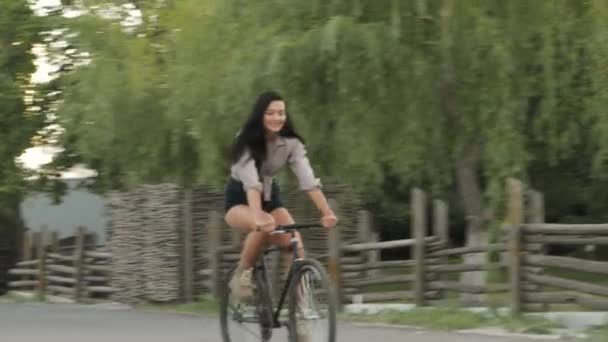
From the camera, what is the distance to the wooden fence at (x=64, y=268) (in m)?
21.1

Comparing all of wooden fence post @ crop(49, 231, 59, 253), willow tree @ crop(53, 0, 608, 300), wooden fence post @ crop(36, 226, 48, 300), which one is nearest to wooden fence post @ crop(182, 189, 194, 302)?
willow tree @ crop(53, 0, 608, 300)

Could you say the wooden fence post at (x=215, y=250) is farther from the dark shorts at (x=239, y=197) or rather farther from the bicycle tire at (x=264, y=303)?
the dark shorts at (x=239, y=197)

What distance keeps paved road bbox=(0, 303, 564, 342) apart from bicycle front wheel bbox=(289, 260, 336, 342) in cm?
106

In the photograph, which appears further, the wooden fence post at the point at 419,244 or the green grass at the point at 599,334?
the wooden fence post at the point at 419,244

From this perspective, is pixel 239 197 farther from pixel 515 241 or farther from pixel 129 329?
pixel 129 329

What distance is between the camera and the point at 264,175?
898cm

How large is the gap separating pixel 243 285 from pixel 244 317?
0.30 metres

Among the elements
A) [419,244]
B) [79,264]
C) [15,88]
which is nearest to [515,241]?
[419,244]

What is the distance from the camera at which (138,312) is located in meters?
16.5

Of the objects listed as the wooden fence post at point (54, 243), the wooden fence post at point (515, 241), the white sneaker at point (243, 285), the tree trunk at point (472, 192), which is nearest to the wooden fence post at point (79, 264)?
the wooden fence post at point (54, 243)

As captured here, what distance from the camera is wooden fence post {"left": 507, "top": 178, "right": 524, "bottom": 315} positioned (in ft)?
40.8

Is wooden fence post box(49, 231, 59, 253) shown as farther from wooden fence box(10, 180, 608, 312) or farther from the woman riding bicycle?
the woman riding bicycle

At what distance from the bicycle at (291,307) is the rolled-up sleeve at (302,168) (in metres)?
0.31

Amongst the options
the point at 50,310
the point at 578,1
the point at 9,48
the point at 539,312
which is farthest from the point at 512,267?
the point at 9,48
